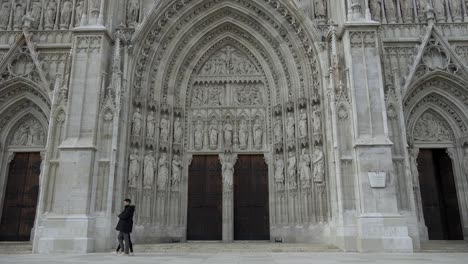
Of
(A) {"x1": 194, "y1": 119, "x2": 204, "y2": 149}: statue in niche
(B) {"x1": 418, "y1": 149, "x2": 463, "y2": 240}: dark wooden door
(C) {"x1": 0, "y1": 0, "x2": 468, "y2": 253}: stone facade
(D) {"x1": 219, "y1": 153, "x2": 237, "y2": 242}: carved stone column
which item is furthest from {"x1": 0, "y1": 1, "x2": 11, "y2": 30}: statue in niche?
(B) {"x1": 418, "y1": 149, "x2": 463, "y2": 240}: dark wooden door

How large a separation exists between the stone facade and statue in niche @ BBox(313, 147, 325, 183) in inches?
2.4

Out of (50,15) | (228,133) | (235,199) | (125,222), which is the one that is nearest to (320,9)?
(228,133)

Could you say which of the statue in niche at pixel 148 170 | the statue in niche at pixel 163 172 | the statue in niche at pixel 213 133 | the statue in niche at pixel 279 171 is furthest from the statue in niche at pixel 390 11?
the statue in niche at pixel 148 170

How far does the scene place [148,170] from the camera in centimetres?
1523

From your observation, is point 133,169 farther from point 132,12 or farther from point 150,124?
point 132,12

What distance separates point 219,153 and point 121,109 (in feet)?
15.3

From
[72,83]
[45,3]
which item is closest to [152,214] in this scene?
[72,83]

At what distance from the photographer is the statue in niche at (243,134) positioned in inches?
664

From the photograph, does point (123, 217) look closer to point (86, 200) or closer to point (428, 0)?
point (86, 200)

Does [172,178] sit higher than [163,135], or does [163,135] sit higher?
[163,135]

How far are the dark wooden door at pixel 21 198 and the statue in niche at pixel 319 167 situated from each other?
11339 millimetres

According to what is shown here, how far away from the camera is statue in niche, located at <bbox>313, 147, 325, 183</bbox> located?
14391 millimetres

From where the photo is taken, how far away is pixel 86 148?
1311cm

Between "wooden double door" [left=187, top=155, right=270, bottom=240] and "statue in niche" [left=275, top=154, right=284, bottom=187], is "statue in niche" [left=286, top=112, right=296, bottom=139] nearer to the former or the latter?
"statue in niche" [left=275, top=154, right=284, bottom=187]
